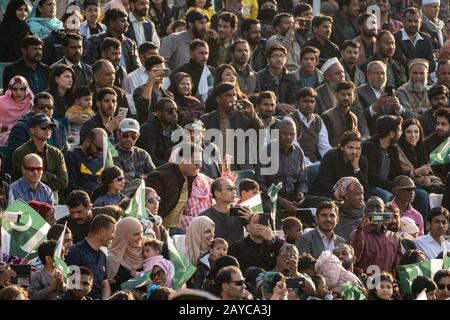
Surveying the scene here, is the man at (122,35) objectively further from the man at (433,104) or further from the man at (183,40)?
the man at (433,104)

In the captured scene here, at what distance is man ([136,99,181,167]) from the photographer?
17.8 m

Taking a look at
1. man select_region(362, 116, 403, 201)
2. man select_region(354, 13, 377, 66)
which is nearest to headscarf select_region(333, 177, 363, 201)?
man select_region(362, 116, 403, 201)

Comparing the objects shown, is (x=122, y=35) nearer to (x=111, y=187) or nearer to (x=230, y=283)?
(x=111, y=187)

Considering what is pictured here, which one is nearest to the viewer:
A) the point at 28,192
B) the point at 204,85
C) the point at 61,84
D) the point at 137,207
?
the point at 137,207

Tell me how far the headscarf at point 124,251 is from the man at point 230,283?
3.70ft

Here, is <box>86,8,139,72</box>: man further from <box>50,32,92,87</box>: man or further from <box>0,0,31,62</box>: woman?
<box>50,32,92,87</box>: man

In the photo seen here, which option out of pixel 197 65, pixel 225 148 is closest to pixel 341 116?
pixel 197 65

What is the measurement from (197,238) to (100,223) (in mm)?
1056

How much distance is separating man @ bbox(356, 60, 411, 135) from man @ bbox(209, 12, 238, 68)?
150 centimetres

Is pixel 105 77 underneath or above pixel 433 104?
above

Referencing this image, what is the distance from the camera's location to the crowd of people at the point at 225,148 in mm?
14977

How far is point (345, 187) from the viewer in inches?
699
